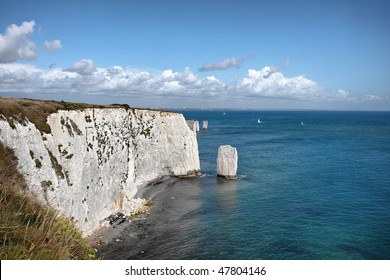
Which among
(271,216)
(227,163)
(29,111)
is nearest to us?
(29,111)

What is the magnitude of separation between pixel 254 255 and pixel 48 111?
23103mm

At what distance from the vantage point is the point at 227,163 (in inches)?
2242

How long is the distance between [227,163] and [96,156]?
28.2 m

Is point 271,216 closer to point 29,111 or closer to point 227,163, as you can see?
point 227,163

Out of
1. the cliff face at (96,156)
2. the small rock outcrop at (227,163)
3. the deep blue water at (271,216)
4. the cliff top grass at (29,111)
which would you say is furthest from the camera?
the small rock outcrop at (227,163)

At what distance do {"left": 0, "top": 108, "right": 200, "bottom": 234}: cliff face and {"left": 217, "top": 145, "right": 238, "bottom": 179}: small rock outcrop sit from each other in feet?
18.8

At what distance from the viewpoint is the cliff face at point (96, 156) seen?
24266mm

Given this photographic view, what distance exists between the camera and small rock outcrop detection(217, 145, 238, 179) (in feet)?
186

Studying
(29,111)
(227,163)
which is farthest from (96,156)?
(227,163)

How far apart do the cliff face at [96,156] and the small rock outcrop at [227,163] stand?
5.73 meters

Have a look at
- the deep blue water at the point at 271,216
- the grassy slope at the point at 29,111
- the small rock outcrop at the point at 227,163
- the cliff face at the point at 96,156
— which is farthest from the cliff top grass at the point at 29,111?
the small rock outcrop at the point at 227,163

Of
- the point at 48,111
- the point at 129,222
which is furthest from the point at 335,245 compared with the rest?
the point at 48,111

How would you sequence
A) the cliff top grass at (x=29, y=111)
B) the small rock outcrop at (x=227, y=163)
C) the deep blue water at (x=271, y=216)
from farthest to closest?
the small rock outcrop at (x=227, y=163) < the deep blue water at (x=271, y=216) < the cliff top grass at (x=29, y=111)

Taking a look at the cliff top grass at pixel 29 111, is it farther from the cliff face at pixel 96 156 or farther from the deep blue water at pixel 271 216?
the deep blue water at pixel 271 216
